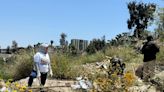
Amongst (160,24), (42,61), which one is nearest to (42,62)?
(42,61)

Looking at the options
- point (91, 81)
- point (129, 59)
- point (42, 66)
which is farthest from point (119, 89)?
point (129, 59)

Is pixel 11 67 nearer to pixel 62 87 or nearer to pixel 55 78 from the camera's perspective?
pixel 55 78

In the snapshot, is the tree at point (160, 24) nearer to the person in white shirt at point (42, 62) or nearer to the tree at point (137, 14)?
the person in white shirt at point (42, 62)

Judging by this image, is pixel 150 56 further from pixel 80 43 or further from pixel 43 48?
pixel 80 43

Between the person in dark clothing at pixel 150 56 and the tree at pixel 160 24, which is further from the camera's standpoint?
the tree at pixel 160 24

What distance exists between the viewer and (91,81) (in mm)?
14141

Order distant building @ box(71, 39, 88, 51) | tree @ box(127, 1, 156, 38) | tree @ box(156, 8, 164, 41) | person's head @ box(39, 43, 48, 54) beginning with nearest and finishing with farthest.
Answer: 1. person's head @ box(39, 43, 48, 54)
2. tree @ box(156, 8, 164, 41)
3. distant building @ box(71, 39, 88, 51)
4. tree @ box(127, 1, 156, 38)

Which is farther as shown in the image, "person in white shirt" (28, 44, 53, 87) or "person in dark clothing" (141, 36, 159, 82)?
"person in dark clothing" (141, 36, 159, 82)

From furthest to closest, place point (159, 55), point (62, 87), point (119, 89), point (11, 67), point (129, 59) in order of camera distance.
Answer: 1. point (129, 59)
2. point (11, 67)
3. point (159, 55)
4. point (62, 87)
5. point (119, 89)

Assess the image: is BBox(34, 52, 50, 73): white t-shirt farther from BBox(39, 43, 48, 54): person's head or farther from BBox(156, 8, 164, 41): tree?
BBox(156, 8, 164, 41): tree

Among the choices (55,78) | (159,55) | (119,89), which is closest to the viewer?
(119,89)

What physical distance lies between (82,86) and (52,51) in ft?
39.6

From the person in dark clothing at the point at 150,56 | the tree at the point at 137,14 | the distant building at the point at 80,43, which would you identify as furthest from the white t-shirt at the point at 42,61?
the tree at the point at 137,14

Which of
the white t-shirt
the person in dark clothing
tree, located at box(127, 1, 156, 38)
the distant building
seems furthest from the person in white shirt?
tree, located at box(127, 1, 156, 38)
